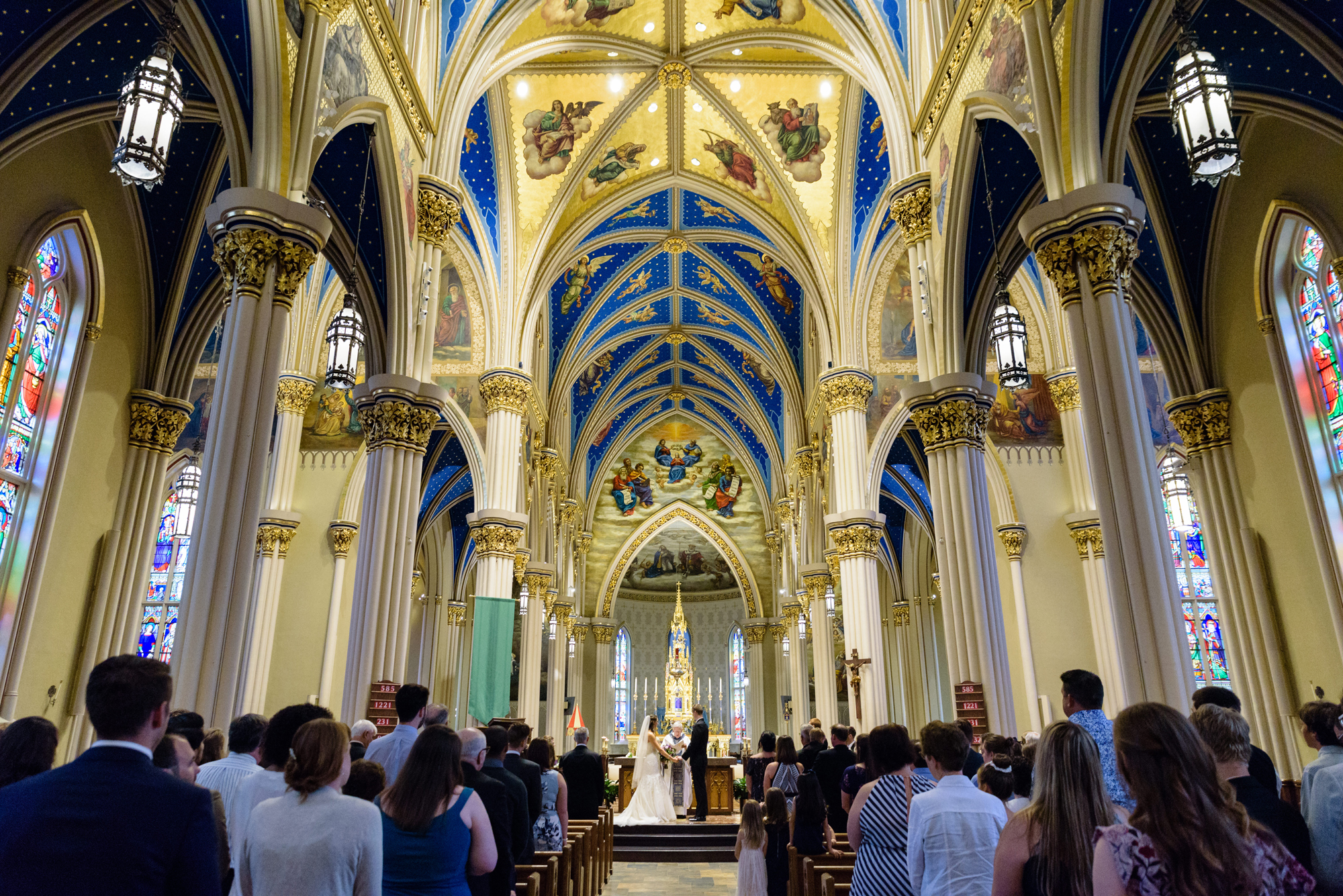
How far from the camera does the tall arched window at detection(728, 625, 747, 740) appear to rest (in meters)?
33.0

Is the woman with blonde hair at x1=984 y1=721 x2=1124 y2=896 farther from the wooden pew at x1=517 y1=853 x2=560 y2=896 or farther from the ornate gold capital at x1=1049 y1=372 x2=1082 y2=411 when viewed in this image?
the ornate gold capital at x1=1049 y1=372 x2=1082 y2=411

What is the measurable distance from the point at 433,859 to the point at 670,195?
1823cm

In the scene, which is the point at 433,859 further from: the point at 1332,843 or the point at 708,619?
the point at 708,619

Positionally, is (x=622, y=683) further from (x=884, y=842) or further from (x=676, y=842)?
(x=884, y=842)

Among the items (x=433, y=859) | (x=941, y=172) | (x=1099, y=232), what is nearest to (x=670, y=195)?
(x=941, y=172)

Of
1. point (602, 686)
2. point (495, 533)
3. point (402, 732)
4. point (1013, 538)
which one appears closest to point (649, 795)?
point (495, 533)

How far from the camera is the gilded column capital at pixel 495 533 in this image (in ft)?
54.0

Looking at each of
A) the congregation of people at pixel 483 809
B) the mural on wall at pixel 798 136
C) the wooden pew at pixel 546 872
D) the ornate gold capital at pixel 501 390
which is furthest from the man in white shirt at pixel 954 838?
the mural on wall at pixel 798 136

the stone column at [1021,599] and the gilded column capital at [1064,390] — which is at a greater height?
the gilded column capital at [1064,390]

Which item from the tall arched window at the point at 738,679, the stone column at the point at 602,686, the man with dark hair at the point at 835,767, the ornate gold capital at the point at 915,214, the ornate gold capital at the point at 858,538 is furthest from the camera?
the tall arched window at the point at 738,679

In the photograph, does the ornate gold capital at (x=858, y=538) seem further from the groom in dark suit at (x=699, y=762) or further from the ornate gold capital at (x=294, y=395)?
the ornate gold capital at (x=294, y=395)

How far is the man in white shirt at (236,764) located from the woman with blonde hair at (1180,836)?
2853 millimetres

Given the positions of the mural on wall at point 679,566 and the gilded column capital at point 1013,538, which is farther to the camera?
the mural on wall at point 679,566

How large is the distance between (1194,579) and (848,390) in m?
6.74
